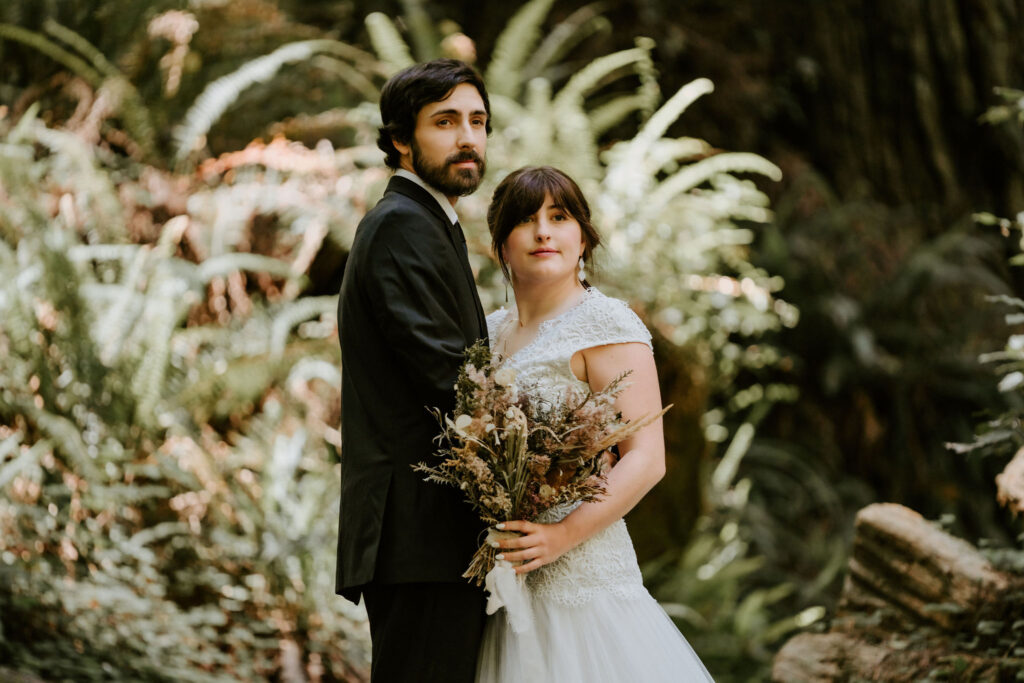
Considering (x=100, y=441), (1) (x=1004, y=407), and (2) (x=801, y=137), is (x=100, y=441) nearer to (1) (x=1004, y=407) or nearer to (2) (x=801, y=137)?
(1) (x=1004, y=407)

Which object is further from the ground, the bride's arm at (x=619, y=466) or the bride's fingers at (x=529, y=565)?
the bride's arm at (x=619, y=466)

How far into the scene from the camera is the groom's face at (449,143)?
228cm

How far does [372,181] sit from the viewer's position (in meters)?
5.04

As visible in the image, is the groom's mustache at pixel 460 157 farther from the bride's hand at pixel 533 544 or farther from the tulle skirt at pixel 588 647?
the tulle skirt at pixel 588 647

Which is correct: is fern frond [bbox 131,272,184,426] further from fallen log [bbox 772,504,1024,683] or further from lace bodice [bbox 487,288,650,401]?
fallen log [bbox 772,504,1024,683]

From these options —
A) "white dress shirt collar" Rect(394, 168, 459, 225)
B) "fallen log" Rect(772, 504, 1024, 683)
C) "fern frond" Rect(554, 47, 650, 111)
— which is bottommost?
"fallen log" Rect(772, 504, 1024, 683)

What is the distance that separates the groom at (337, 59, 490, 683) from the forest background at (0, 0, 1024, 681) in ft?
5.50

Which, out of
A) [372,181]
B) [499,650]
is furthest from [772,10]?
[499,650]

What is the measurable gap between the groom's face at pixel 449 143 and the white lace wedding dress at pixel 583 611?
426 mm

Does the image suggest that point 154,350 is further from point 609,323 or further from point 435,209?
point 609,323

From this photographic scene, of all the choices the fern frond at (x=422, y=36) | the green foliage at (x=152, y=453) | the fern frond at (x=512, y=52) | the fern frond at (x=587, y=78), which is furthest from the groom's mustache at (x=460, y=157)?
the fern frond at (x=422, y=36)

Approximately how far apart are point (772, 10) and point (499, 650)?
6393 mm

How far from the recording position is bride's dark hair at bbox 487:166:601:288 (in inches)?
90.7

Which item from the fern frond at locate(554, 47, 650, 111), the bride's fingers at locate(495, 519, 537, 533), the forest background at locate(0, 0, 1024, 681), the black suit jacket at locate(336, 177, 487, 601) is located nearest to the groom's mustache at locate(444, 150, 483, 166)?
the black suit jacket at locate(336, 177, 487, 601)
